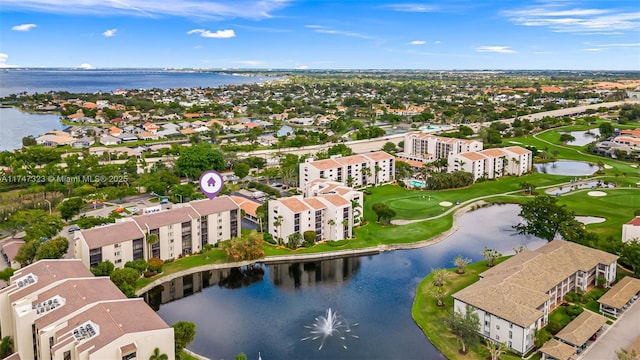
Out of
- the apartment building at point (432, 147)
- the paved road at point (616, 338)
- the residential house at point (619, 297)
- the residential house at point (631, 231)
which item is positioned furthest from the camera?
the apartment building at point (432, 147)

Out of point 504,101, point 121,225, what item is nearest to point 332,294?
point 121,225

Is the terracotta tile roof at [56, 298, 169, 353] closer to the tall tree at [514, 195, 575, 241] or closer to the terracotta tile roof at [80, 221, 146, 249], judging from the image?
the terracotta tile roof at [80, 221, 146, 249]

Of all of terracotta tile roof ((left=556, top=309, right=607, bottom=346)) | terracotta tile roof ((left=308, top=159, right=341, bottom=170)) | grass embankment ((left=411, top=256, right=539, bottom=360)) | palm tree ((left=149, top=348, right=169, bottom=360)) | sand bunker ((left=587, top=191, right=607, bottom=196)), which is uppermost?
terracotta tile roof ((left=308, top=159, right=341, bottom=170))

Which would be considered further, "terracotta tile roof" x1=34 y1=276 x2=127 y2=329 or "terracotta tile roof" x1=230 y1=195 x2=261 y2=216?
"terracotta tile roof" x1=230 y1=195 x2=261 y2=216

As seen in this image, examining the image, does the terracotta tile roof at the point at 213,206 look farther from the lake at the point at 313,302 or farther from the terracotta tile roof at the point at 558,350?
the terracotta tile roof at the point at 558,350

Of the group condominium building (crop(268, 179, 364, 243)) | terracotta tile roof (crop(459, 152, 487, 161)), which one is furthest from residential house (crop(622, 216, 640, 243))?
terracotta tile roof (crop(459, 152, 487, 161))

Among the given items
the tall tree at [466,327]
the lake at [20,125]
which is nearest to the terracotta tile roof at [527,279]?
the tall tree at [466,327]

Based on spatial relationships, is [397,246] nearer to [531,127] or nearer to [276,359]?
[276,359]
